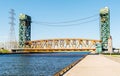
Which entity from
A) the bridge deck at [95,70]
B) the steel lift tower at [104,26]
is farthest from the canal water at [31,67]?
the steel lift tower at [104,26]

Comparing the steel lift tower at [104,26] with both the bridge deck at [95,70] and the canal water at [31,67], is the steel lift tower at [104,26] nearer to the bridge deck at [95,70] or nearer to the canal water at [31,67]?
the canal water at [31,67]

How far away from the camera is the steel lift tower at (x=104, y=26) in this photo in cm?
17638

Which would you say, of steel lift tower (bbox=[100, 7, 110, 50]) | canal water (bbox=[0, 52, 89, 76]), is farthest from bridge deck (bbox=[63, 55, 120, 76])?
steel lift tower (bbox=[100, 7, 110, 50])

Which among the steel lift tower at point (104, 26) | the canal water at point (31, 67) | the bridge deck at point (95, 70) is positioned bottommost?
the canal water at point (31, 67)

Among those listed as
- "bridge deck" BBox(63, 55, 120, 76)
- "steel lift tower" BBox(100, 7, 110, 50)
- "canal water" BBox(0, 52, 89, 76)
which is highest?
"steel lift tower" BBox(100, 7, 110, 50)

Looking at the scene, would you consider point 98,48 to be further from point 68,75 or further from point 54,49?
point 68,75

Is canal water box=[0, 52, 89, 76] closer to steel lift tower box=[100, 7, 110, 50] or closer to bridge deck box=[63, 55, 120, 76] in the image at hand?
bridge deck box=[63, 55, 120, 76]

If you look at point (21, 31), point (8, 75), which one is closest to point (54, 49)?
point (21, 31)

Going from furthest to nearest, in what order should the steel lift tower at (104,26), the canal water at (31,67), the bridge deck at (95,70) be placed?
the steel lift tower at (104,26) < the canal water at (31,67) < the bridge deck at (95,70)

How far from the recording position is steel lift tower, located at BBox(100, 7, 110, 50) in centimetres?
17638

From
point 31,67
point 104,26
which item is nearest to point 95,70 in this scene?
point 31,67

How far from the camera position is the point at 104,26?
178 metres

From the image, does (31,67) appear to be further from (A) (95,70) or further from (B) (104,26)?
(B) (104,26)

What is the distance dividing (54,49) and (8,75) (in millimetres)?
163672
